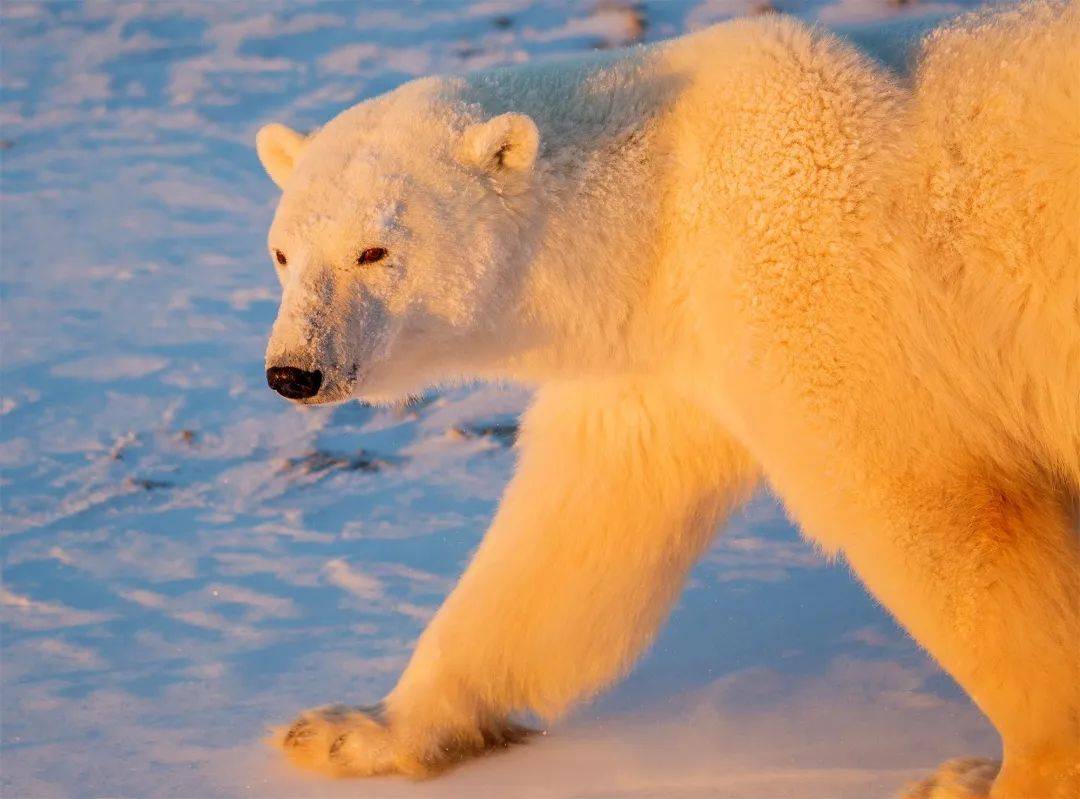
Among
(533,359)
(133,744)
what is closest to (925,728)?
(533,359)

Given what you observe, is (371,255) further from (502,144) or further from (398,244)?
(502,144)

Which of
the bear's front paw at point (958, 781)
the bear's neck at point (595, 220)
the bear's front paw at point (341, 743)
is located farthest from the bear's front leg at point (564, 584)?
the bear's front paw at point (958, 781)

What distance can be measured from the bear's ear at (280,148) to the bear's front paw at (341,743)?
142 cm

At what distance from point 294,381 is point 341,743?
110 cm

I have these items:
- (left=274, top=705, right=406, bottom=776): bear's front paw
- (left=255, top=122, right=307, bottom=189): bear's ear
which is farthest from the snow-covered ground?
(left=255, top=122, right=307, bottom=189): bear's ear

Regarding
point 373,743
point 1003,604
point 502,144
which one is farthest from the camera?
point 373,743

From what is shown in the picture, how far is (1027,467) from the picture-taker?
331cm

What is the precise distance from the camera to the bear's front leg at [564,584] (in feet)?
12.7

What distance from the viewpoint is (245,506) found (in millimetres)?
6113

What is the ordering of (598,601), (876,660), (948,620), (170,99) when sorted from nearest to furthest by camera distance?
(948,620)
(598,601)
(876,660)
(170,99)

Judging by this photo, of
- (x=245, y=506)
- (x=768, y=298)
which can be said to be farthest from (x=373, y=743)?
(x=245, y=506)

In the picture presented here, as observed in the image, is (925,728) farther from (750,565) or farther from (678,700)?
(750,565)

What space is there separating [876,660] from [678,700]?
2.11 feet

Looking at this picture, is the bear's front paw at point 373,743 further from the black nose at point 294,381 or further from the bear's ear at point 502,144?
the bear's ear at point 502,144
